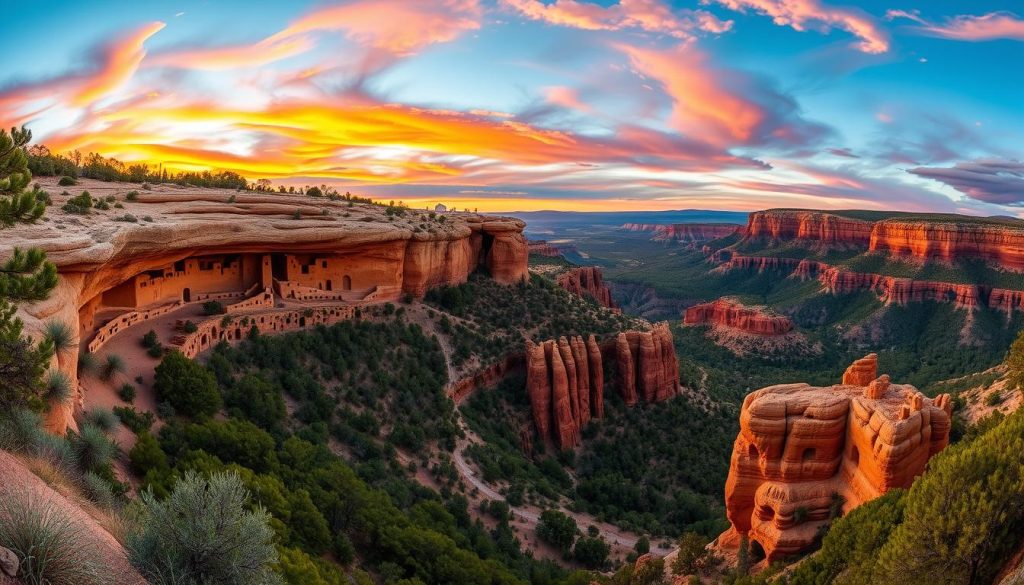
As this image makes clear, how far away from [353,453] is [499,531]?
29.8 ft

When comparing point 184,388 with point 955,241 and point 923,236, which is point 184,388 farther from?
point 923,236

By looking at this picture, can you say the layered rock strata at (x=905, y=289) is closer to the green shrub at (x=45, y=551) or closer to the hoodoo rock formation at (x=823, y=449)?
the hoodoo rock formation at (x=823, y=449)

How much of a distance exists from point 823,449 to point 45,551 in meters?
20.4

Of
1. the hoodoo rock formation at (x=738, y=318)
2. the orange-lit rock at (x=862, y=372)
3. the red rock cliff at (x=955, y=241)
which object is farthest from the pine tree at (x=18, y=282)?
the red rock cliff at (x=955, y=241)

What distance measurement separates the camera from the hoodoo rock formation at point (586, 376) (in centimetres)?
4609

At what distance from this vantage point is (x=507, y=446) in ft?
140

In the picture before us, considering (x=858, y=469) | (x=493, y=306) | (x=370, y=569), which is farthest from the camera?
(x=493, y=306)

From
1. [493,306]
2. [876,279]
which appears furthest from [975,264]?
[493,306]

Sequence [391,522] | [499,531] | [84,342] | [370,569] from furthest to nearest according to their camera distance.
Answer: [499,531]
[84,342]
[391,522]
[370,569]

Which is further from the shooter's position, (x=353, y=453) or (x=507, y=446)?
(x=507, y=446)

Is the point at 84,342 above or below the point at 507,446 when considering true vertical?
above

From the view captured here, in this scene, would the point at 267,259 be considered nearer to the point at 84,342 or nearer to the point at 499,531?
the point at 84,342

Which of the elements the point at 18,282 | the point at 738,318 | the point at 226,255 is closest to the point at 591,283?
the point at 738,318

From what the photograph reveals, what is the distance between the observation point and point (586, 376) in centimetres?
4875
